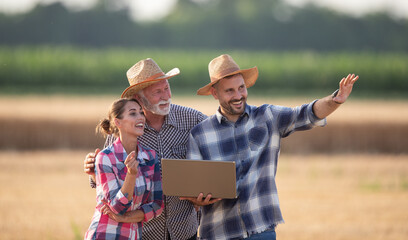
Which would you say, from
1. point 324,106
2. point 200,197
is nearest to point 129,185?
point 200,197

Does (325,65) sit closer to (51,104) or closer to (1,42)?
(51,104)

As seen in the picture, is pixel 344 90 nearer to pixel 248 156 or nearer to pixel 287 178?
pixel 248 156

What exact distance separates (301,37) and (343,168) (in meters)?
15.2

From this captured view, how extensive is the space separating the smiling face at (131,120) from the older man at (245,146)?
0.42 m

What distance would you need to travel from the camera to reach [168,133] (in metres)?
4.32

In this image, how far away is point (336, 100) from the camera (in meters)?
3.77

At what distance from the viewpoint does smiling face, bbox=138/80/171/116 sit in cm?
419

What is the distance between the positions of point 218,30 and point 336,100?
2194 centimetres

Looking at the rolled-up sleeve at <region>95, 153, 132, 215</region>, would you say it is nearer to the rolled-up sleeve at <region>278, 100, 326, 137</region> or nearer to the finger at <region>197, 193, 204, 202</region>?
the finger at <region>197, 193, 204, 202</region>

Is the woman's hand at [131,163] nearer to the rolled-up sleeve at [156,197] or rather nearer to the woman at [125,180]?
the woman at [125,180]

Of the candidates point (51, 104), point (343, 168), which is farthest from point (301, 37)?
point (343, 168)

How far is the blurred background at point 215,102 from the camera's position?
7.89 meters

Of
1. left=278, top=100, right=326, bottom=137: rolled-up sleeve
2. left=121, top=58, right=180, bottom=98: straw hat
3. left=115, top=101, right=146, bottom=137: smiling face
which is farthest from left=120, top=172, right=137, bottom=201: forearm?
left=278, top=100, right=326, bottom=137: rolled-up sleeve

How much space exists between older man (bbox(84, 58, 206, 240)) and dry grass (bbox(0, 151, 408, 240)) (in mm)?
2513
